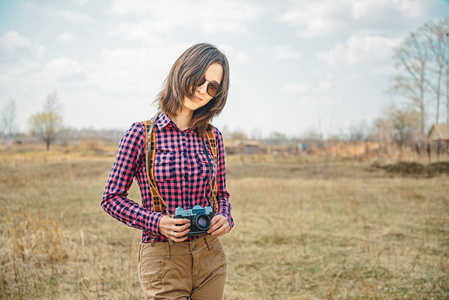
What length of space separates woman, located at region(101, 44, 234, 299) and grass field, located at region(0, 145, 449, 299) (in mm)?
1958

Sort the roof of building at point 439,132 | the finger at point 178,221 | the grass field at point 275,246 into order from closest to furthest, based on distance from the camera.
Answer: the finger at point 178,221
the grass field at point 275,246
the roof of building at point 439,132

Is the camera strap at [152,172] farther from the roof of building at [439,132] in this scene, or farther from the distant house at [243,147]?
the distant house at [243,147]

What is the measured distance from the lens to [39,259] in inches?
188

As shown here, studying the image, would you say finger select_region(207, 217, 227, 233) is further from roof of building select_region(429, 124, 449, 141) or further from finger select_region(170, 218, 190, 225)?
roof of building select_region(429, 124, 449, 141)

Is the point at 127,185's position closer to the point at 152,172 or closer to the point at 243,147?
the point at 152,172

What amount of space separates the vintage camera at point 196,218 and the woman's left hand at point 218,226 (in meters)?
0.05

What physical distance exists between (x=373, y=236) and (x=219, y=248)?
593 cm

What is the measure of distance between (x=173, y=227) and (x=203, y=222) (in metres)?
0.12

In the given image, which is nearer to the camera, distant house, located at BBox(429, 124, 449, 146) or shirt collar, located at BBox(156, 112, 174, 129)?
shirt collar, located at BBox(156, 112, 174, 129)

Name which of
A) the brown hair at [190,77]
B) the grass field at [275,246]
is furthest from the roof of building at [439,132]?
the brown hair at [190,77]

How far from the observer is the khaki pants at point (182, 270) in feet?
4.99

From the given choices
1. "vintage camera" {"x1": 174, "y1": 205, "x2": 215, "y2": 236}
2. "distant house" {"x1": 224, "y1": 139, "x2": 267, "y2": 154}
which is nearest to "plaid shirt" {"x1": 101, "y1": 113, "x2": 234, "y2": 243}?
"vintage camera" {"x1": 174, "y1": 205, "x2": 215, "y2": 236}

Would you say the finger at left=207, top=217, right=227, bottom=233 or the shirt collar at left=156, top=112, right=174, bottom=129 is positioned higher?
the shirt collar at left=156, top=112, right=174, bottom=129

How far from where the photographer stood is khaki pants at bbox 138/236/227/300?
1.52 m
